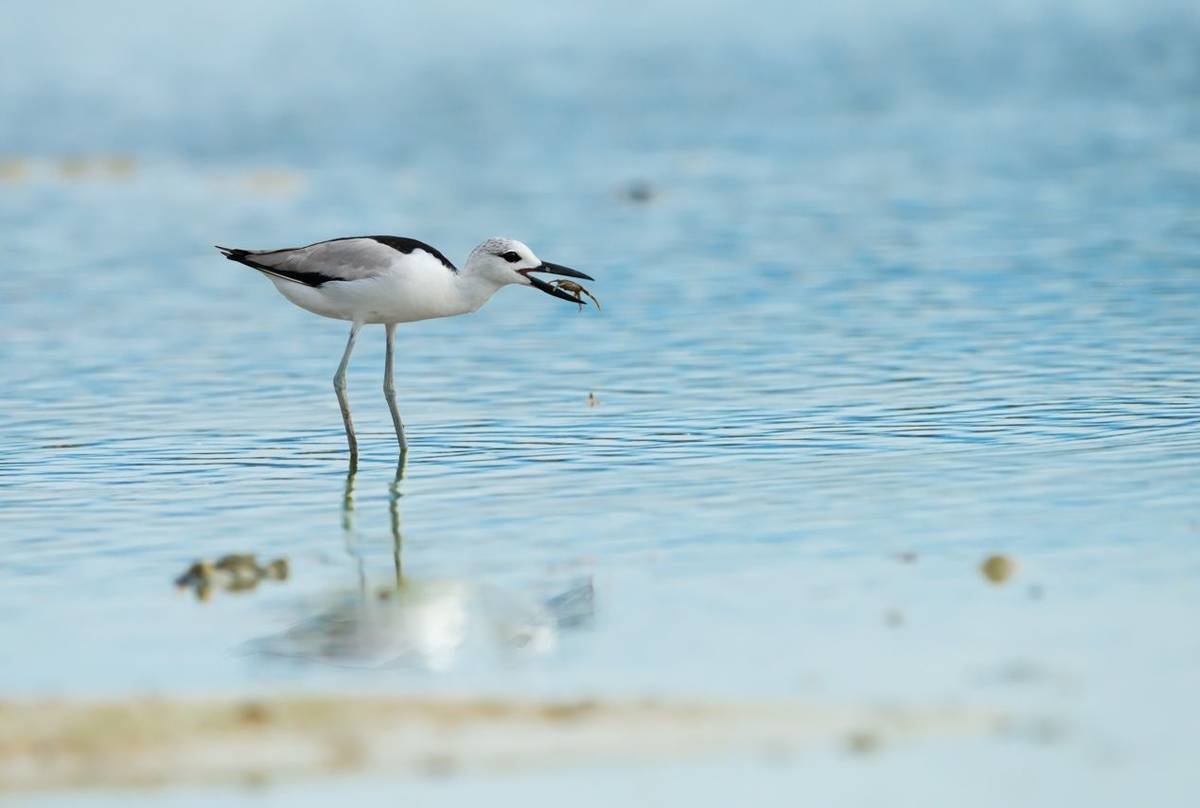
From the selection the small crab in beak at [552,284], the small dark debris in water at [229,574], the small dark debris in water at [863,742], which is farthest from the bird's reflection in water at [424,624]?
the small crab in beak at [552,284]

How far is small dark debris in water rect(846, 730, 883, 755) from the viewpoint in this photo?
7684 millimetres

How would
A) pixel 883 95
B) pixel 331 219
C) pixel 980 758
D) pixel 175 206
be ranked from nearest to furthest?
pixel 980 758, pixel 331 219, pixel 175 206, pixel 883 95

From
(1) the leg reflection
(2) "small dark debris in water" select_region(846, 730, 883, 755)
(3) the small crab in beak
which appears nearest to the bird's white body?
(3) the small crab in beak

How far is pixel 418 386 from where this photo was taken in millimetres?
17062

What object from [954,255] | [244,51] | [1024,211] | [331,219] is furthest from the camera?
[244,51]

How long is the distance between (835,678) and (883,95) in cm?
3772

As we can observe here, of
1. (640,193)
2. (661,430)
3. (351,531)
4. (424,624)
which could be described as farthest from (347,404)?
(640,193)

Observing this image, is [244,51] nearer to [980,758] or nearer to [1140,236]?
[1140,236]

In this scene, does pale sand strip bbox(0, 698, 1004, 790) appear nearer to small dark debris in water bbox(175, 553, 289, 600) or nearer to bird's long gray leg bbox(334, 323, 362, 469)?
small dark debris in water bbox(175, 553, 289, 600)

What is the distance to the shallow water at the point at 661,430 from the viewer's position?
29.7ft

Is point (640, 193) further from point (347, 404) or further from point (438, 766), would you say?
point (438, 766)

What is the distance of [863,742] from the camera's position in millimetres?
7746

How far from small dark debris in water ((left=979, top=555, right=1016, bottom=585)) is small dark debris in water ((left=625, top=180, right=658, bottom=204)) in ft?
65.9

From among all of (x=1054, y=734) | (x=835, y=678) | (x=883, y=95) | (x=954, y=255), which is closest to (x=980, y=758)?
(x=1054, y=734)
